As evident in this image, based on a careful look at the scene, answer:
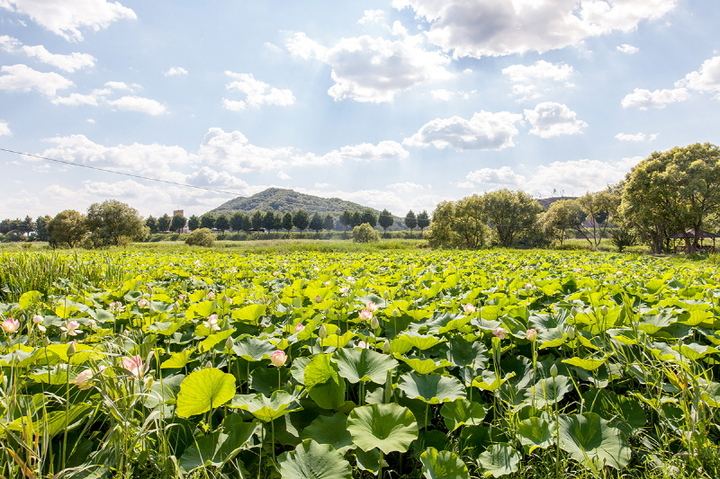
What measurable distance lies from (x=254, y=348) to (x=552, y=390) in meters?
1.42

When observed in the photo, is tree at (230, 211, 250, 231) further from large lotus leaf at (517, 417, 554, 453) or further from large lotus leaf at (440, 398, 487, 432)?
large lotus leaf at (517, 417, 554, 453)

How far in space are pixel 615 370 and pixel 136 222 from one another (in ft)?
177

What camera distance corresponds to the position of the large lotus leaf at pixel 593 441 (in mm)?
1212

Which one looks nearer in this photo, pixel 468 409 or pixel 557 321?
pixel 468 409

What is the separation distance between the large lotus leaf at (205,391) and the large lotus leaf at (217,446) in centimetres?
10

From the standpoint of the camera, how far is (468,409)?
1.35 m

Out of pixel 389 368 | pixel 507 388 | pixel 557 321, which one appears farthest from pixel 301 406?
pixel 557 321

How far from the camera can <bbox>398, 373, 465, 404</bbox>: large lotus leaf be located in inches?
56.5

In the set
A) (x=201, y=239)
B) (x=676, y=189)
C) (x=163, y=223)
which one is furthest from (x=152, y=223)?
(x=676, y=189)

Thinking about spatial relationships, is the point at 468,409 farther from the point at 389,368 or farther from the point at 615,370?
the point at 615,370

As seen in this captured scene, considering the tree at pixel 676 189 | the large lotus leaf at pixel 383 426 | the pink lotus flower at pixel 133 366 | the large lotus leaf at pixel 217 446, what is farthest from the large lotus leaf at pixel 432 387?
the tree at pixel 676 189

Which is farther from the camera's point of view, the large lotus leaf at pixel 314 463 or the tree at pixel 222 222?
the tree at pixel 222 222

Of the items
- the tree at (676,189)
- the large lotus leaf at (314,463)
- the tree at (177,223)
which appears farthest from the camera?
the tree at (177,223)

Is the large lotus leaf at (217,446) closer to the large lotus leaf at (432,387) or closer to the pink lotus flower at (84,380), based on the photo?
the pink lotus flower at (84,380)
